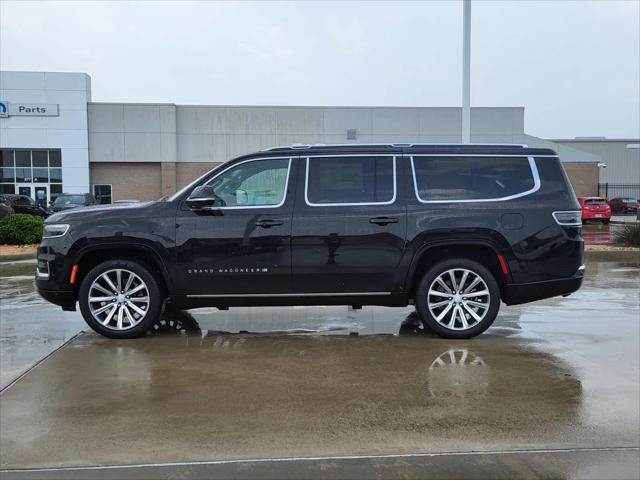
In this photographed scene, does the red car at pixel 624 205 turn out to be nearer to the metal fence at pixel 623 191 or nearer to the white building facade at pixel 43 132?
the metal fence at pixel 623 191

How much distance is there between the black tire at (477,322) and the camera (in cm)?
655

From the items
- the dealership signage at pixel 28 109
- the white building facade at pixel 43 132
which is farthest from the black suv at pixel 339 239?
the dealership signage at pixel 28 109

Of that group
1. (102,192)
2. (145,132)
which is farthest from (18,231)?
(102,192)

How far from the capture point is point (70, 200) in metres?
29.3

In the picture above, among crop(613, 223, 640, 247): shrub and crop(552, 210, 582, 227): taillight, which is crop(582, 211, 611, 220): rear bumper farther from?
crop(552, 210, 582, 227): taillight

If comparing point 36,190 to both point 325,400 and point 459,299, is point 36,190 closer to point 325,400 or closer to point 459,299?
point 459,299

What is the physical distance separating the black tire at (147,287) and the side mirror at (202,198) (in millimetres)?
903

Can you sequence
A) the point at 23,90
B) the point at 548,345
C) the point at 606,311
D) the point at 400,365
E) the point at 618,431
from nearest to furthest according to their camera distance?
1. the point at 618,431
2. the point at 400,365
3. the point at 548,345
4. the point at 606,311
5. the point at 23,90

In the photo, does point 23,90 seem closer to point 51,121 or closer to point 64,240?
point 51,121

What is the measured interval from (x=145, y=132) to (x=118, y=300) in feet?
122

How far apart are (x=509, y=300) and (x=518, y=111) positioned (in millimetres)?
40834

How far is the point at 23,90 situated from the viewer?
40.8 m

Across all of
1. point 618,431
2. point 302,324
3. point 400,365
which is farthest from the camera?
point 302,324

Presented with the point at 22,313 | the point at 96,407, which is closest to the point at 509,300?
the point at 96,407
